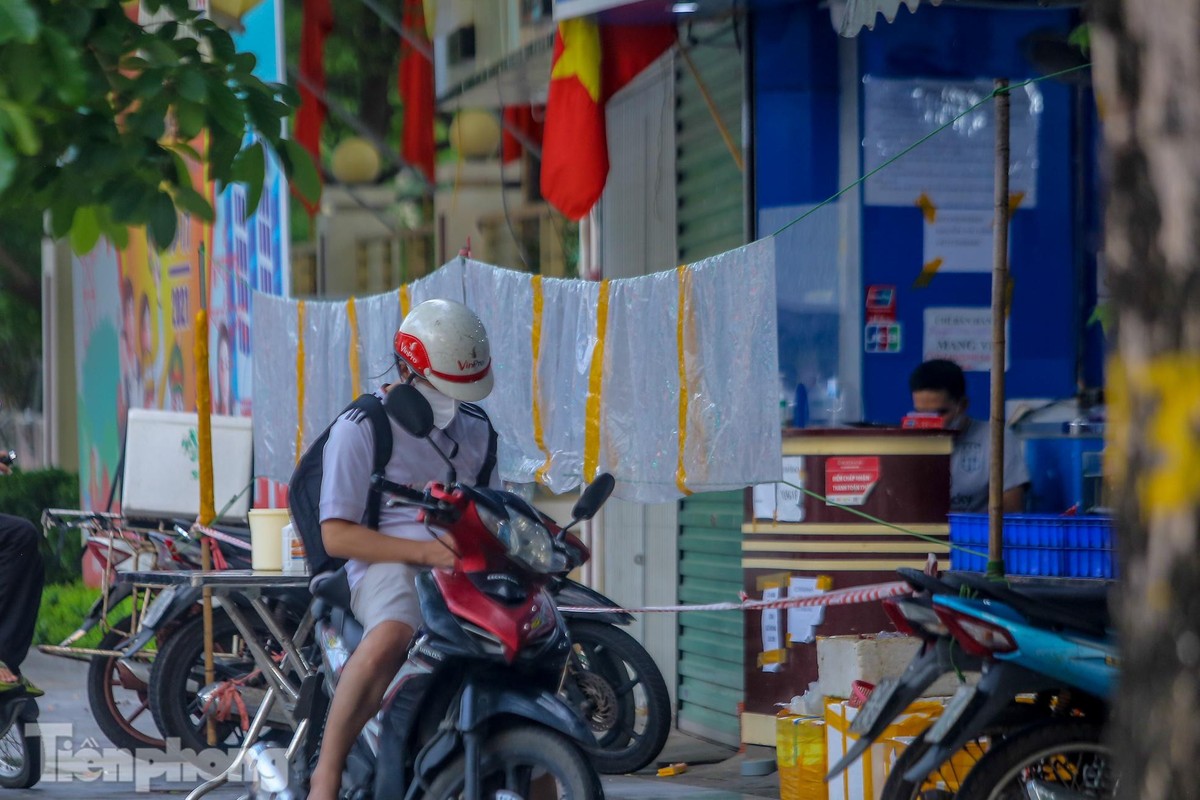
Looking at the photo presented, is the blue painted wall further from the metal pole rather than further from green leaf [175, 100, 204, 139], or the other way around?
green leaf [175, 100, 204, 139]

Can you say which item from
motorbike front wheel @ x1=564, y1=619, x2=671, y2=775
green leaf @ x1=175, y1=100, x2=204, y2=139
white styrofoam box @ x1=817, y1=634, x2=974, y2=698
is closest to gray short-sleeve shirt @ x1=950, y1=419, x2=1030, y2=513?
white styrofoam box @ x1=817, y1=634, x2=974, y2=698

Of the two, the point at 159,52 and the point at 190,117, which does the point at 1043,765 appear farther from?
the point at 159,52

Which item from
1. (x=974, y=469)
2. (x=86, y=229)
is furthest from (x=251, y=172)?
(x=974, y=469)

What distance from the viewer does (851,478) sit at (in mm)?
6996

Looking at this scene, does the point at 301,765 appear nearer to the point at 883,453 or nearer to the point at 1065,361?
the point at 883,453

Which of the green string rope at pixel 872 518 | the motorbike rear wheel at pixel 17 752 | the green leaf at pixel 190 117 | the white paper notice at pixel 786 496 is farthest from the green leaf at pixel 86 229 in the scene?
the white paper notice at pixel 786 496

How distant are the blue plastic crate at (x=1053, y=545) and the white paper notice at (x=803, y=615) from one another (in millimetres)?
1129

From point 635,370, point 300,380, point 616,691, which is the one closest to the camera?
point 635,370

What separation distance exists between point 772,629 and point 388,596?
272cm

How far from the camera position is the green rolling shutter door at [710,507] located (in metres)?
8.74

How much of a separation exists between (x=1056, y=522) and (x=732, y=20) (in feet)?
12.8

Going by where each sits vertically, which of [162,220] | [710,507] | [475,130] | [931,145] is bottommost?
[710,507]

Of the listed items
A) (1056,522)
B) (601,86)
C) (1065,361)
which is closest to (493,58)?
(601,86)

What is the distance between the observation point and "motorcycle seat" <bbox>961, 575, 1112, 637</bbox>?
14.5 feet
